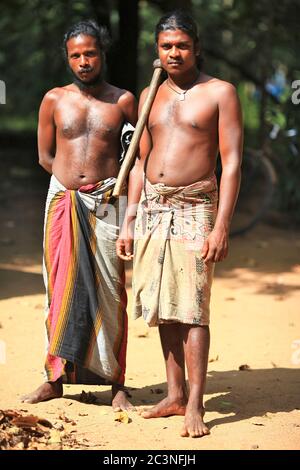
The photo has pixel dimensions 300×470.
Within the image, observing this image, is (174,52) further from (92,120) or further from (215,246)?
(215,246)

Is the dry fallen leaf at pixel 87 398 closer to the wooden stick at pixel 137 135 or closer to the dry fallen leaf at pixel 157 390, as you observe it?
the dry fallen leaf at pixel 157 390

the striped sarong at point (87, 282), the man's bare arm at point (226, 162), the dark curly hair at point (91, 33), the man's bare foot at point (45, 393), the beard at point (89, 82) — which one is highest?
the dark curly hair at point (91, 33)

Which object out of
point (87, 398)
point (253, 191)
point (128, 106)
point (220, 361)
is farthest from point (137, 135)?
point (253, 191)

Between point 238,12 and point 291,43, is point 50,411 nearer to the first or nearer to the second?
point 291,43

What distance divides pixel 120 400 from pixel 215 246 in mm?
1067

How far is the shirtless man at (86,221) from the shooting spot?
15.1ft

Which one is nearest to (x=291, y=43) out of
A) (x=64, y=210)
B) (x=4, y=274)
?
(x=4, y=274)

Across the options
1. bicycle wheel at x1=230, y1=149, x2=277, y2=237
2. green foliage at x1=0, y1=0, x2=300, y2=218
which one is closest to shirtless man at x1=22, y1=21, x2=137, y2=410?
green foliage at x1=0, y1=0, x2=300, y2=218

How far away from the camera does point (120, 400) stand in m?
4.71

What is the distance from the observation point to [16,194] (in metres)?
11.8

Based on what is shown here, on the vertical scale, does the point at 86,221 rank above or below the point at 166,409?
above

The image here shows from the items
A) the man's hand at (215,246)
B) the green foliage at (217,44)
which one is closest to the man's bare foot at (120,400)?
the man's hand at (215,246)

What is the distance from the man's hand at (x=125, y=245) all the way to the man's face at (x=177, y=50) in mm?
859

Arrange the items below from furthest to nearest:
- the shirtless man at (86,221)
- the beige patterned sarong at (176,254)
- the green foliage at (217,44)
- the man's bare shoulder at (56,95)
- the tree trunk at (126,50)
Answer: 1. the tree trunk at (126,50)
2. the green foliage at (217,44)
3. the man's bare shoulder at (56,95)
4. the shirtless man at (86,221)
5. the beige patterned sarong at (176,254)
